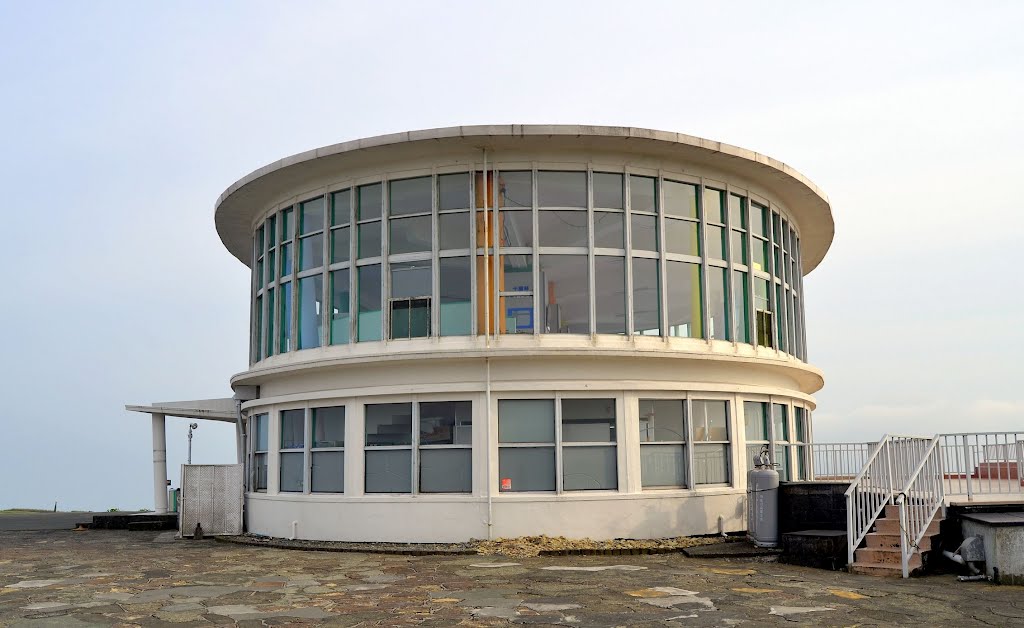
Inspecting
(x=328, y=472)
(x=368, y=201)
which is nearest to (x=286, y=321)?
(x=368, y=201)

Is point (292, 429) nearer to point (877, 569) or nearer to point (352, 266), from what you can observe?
point (352, 266)

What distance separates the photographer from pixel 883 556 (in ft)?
44.3

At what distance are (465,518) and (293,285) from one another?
5.98 m

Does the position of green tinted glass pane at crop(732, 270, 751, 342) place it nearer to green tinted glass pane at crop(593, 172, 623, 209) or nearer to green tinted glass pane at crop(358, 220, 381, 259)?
green tinted glass pane at crop(593, 172, 623, 209)

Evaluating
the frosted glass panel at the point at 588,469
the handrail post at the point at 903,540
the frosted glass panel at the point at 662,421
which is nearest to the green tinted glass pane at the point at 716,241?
the frosted glass panel at the point at 662,421

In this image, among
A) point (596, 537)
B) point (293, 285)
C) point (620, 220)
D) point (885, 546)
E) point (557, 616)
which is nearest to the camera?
point (557, 616)

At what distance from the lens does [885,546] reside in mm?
13703

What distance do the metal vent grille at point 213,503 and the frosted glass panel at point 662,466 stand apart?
8306 millimetres

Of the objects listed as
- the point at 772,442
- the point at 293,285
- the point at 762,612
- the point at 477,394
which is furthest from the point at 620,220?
the point at 762,612

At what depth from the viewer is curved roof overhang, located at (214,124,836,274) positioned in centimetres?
1678

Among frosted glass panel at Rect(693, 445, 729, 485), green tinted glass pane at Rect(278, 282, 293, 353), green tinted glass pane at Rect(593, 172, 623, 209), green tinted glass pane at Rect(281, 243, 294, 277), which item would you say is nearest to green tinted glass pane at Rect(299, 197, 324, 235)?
green tinted glass pane at Rect(281, 243, 294, 277)

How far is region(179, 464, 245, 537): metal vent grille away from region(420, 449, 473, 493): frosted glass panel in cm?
490

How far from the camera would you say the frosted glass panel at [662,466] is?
17.0m

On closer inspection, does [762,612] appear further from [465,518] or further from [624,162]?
[624,162]
